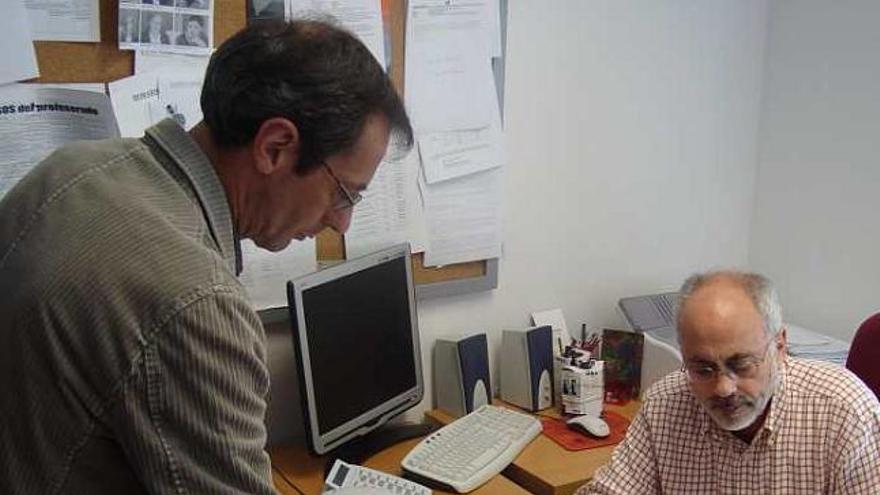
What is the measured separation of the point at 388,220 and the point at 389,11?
48 cm

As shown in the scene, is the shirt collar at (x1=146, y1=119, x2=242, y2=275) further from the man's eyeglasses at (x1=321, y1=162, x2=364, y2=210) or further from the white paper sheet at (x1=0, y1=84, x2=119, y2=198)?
the white paper sheet at (x1=0, y1=84, x2=119, y2=198)

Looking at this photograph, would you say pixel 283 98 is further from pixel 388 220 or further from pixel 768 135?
pixel 768 135

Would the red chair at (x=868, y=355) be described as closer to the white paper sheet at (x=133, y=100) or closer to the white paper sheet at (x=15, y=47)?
the white paper sheet at (x=133, y=100)

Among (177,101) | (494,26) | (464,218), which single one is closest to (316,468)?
(464,218)

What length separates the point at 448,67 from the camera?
2143 mm

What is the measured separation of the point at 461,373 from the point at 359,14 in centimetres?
89

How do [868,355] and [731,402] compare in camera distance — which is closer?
[731,402]

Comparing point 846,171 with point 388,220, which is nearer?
point 388,220

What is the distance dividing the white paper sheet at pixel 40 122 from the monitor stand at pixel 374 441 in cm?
83

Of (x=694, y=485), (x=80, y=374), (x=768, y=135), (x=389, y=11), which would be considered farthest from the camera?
(x=768, y=135)

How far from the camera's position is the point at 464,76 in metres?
2.17

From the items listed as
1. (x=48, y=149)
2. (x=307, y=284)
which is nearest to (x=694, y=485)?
(x=307, y=284)

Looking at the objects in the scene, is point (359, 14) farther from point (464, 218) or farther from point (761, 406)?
point (761, 406)

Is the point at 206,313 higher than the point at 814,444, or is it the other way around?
the point at 206,313
